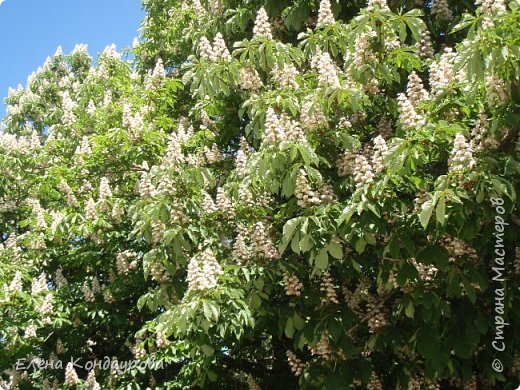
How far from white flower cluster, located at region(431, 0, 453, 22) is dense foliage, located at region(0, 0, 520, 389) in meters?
0.02

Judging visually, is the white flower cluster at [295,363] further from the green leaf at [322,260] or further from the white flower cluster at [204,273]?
the green leaf at [322,260]

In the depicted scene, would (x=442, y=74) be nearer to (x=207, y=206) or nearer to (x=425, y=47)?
(x=425, y=47)

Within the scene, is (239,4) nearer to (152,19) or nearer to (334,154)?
(334,154)

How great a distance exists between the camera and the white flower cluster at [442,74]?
4316 mm

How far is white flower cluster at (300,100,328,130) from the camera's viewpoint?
4.65 meters

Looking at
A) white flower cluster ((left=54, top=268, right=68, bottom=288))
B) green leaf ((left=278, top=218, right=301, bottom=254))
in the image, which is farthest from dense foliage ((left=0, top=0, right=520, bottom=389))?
white flower cluster ((left=54, top=268, right=68, bottom=288))

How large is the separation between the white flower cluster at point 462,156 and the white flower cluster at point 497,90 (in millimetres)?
381

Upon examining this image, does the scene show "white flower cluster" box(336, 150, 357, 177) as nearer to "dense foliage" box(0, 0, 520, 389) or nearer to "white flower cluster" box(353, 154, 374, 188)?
"dense foliage" box(0, 0, 520, 389)

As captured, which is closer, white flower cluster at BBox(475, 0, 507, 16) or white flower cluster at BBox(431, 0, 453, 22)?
white flower cluster at BBox(475, 0, 507, 16)

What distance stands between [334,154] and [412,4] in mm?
1772

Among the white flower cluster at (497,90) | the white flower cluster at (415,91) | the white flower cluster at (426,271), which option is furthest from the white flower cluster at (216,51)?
the white flower cluster at (426,271)

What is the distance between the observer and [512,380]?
430 cm

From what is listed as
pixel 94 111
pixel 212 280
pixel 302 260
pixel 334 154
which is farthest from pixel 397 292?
pixel 94 111

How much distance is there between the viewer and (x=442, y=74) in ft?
14.4
